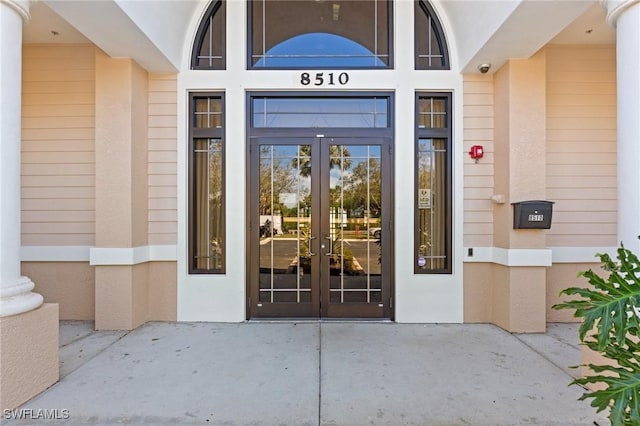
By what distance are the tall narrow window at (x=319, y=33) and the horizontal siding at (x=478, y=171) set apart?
124cm

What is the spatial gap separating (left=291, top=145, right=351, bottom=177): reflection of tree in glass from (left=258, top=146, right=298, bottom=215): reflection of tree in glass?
0.12m

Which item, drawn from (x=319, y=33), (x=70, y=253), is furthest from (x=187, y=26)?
(x=70, y=253)

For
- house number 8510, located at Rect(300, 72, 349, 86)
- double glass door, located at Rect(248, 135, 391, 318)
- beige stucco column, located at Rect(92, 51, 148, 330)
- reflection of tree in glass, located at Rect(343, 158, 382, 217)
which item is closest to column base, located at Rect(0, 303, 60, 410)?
beige stucco column, located at Rect(92, 51, 148, 330)

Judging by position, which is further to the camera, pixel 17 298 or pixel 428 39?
pixel 428 39

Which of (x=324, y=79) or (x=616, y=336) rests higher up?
(x=324, y=79)

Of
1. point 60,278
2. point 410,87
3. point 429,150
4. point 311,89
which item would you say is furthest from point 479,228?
point 60,278

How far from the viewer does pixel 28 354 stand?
263cm

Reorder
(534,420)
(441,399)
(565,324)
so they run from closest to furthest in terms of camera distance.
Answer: (534,420)
(441,399)
(565,324)

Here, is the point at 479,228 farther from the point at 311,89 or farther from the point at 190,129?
the point at 190,129

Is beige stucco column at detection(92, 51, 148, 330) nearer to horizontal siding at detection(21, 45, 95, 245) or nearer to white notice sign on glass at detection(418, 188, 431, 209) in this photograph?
horizontal siding at detection(21, 45, 95, 245)

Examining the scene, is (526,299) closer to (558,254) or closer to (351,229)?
(558,254)

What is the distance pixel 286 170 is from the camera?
446cm

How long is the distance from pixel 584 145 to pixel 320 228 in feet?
11.3

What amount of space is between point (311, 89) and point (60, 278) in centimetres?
395
